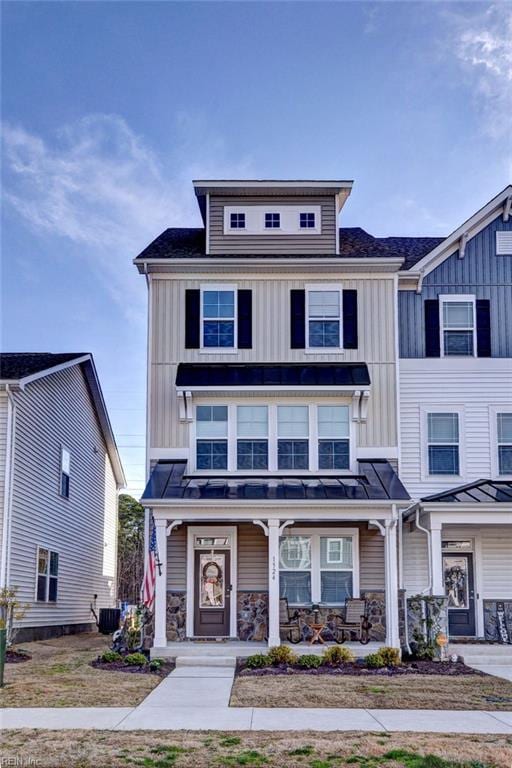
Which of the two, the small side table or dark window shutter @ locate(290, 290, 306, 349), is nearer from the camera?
the small side table

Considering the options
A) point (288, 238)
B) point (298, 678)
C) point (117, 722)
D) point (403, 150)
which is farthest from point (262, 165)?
point (117, 722)

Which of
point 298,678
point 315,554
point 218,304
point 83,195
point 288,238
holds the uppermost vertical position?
point 83,195

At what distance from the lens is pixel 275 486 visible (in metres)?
17.4

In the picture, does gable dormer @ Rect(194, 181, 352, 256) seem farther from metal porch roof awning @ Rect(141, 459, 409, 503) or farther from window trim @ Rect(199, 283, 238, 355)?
metal porch roof awning @ Rect(141, 459, 409, 503)

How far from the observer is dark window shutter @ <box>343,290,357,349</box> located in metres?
18.9

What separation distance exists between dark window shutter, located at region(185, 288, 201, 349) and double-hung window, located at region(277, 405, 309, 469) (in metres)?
2.33

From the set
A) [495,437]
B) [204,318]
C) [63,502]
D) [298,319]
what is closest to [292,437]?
[298,319]

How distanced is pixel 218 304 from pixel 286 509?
16.5 feet

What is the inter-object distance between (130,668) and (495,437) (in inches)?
369

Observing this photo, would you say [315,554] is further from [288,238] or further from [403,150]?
[403,150]

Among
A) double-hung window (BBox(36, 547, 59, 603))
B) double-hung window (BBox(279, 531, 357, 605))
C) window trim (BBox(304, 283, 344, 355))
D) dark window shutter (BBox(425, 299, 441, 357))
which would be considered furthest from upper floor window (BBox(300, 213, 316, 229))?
double-hung window (BBox(36, 547, 59, 603))

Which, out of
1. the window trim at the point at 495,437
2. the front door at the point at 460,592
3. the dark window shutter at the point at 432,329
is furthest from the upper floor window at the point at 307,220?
the front door at the point at 460,592

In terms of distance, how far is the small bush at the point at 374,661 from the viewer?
14.6 metres

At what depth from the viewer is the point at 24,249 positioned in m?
20.5
